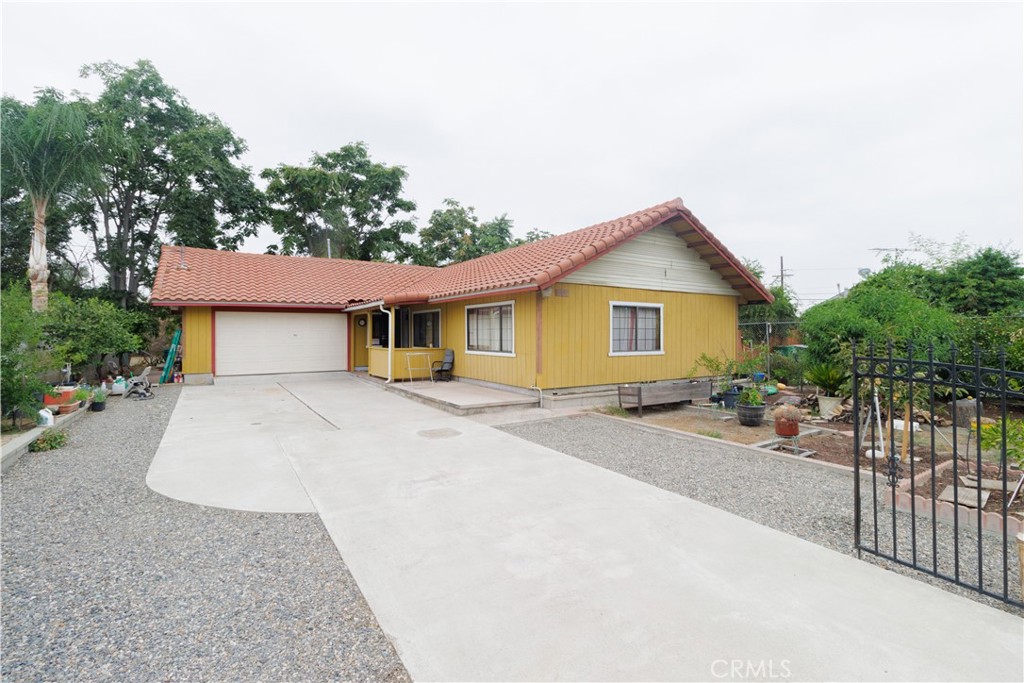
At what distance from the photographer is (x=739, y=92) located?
401 inches

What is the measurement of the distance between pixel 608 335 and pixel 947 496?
6.77 meters

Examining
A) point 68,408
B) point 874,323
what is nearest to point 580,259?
point 874,323

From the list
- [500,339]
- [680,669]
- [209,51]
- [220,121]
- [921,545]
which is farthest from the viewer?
[220,121]

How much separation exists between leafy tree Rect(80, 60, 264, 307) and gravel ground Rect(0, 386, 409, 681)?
19.6 m

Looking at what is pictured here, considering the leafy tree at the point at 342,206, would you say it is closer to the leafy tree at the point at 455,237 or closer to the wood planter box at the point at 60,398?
the leafy tree at the point at 455,237

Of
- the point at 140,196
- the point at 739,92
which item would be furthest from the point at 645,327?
the point at 140,196

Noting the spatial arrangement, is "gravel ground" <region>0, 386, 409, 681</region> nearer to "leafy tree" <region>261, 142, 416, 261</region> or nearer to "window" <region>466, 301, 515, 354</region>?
Result: "window" <region>466, 301, 515, 354</region>

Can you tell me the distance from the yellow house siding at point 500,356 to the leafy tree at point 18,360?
7.80 metres

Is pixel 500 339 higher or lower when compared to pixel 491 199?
lower

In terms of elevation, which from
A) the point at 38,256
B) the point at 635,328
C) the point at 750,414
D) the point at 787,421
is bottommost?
the point at 750,414

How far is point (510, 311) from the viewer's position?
34.6 feet

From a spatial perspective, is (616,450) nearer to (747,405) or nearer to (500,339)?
(747,405)

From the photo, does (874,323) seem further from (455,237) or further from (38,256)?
(455,237)

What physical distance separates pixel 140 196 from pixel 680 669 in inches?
1056
